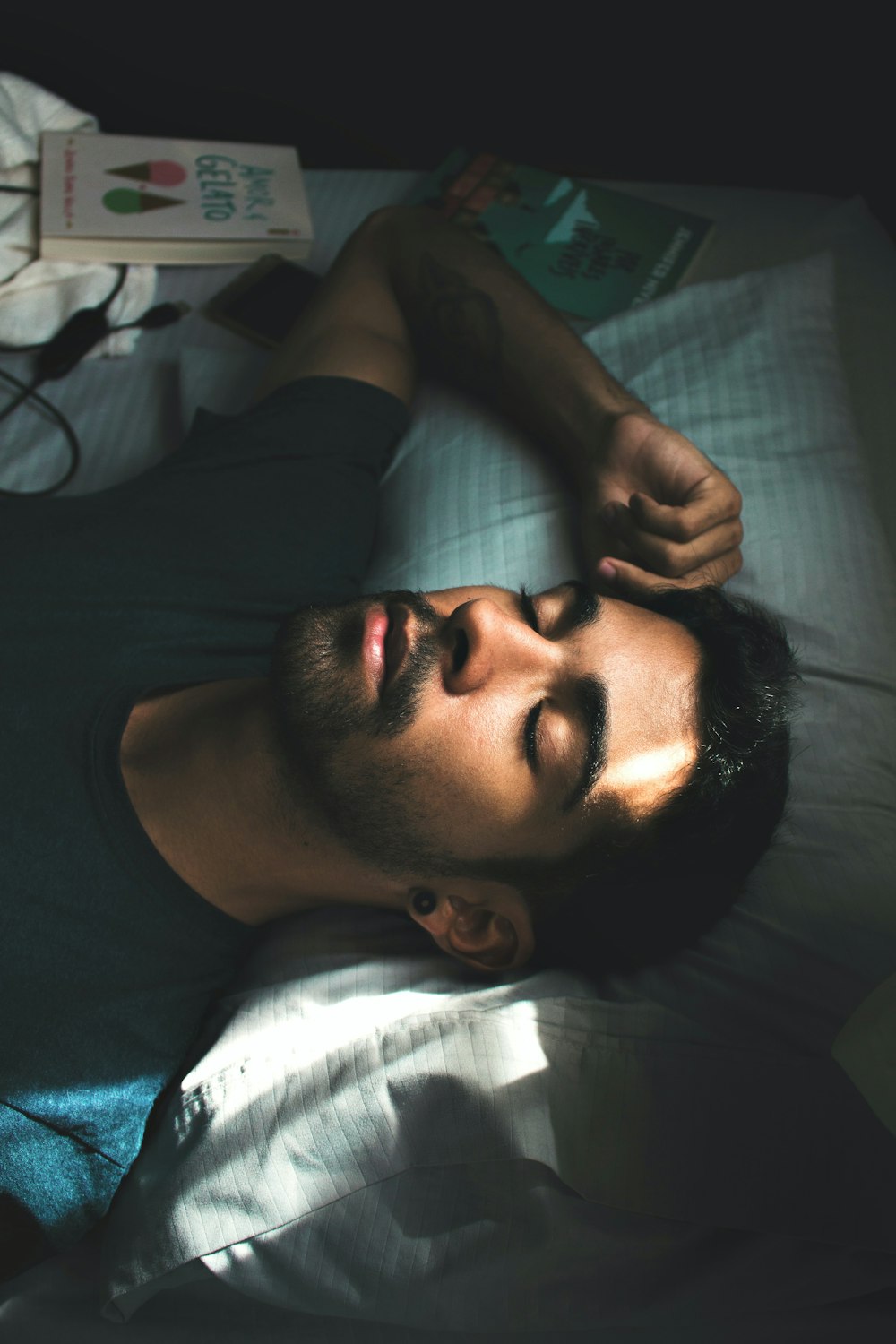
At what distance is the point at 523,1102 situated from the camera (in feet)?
2.65

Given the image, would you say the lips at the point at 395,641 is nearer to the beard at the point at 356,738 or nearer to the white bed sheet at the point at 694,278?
the beard at the point at 356,738

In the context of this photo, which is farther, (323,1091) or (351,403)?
(351,403)

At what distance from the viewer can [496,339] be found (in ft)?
4.50

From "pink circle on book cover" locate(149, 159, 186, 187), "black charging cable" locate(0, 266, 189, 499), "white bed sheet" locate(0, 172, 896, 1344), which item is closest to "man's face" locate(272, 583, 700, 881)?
"white bed sheet" locate(0, 172, 896, 1344)

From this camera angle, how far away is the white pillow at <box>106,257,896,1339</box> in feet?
2.59

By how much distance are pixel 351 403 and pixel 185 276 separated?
55 cm

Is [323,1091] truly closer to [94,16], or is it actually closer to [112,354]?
[112,354]

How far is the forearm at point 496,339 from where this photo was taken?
1.27 metres

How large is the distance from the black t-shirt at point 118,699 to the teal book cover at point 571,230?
0.41 metres

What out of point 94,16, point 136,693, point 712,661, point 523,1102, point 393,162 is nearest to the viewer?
point 523,1102

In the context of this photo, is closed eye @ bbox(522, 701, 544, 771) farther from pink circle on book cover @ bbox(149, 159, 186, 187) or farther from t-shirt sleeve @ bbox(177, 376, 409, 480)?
pink circle on book cover @ bbox(149, 159, 186, 187)

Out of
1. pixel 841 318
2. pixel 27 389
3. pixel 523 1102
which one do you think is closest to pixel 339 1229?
pixel 523 1102

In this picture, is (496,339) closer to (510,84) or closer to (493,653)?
(493,653)

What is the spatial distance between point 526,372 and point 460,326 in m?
0.16
